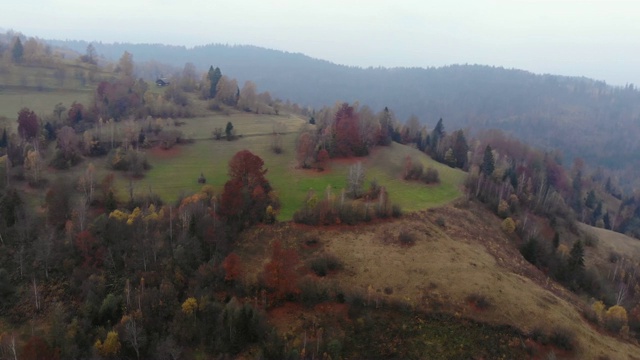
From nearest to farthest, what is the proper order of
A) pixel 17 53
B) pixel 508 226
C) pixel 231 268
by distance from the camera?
pixel 231 268
pixel 508 226
pixel 17 53

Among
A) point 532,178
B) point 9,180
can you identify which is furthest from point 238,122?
point 532,178

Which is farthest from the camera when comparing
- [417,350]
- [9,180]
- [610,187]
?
[610,187]

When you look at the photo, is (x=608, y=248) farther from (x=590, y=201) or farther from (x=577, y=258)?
(x=590, y=201)

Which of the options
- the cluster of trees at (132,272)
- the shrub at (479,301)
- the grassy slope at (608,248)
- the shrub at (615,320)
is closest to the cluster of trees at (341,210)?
the cluster of trees at (132,272)

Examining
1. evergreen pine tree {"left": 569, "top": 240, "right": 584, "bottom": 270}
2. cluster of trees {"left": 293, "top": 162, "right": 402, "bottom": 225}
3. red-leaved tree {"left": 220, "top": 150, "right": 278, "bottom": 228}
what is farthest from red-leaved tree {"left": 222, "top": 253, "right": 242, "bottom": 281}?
evergreen pine tree {"left": 569, "top": 240, "right": 584, "bottom": 270}

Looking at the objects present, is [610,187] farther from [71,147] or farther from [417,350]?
[71,147]

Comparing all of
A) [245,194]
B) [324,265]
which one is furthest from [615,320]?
[245,194]

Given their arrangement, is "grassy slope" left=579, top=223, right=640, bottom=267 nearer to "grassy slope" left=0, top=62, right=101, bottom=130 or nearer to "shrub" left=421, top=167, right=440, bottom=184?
"shrub" left=421, top=167, right=440, bottom=184
